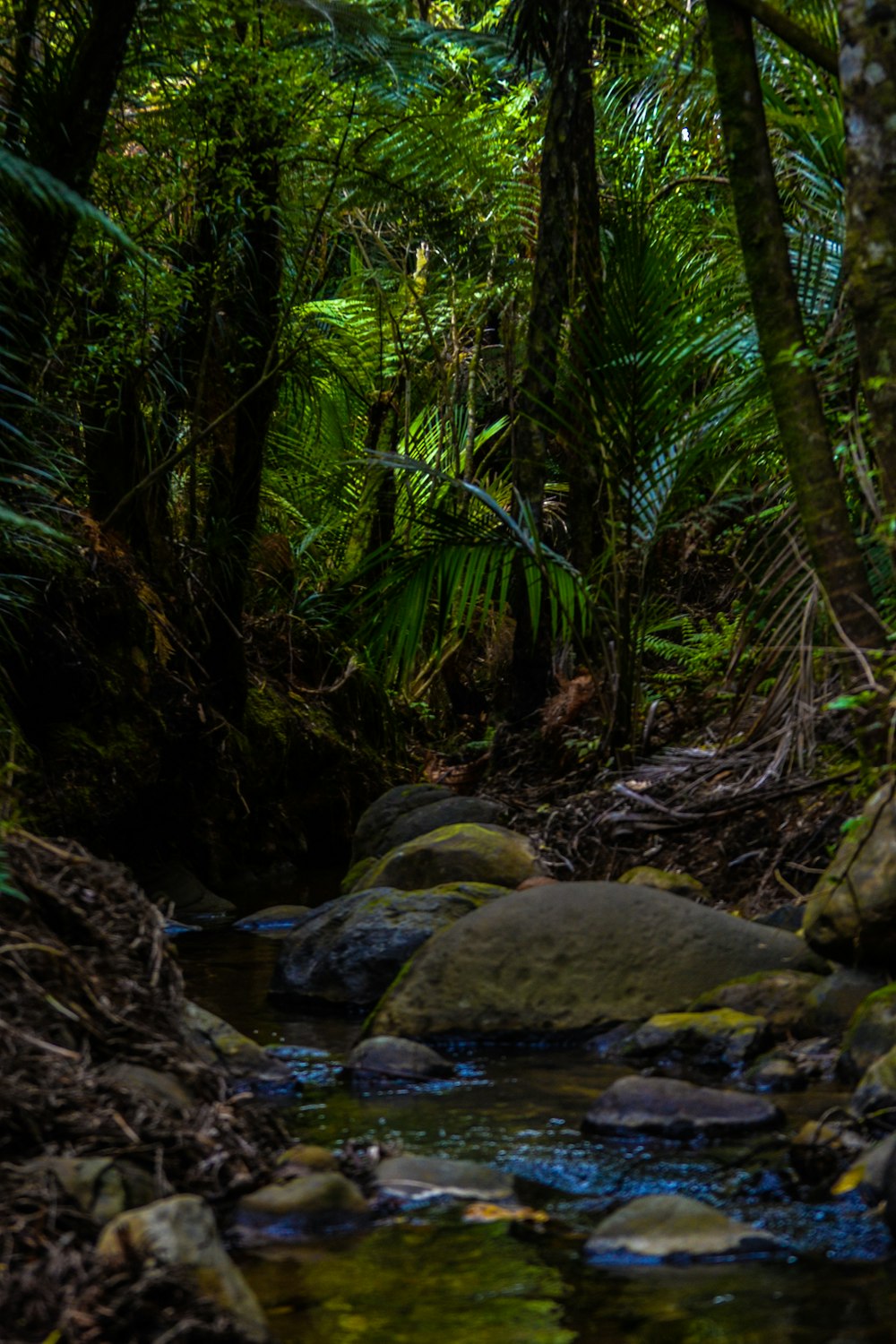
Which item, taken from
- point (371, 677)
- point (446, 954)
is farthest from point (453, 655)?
point (446, 954)

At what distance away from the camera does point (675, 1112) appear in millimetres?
3215

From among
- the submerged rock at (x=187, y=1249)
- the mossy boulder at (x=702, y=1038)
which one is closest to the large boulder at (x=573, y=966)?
the mossy boulder at (x=702, y=1038)

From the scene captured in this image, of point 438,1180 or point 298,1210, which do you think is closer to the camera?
point 298,1210

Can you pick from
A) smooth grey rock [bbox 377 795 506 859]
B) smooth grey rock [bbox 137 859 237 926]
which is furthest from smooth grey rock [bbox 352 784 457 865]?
smooth grey rock [bbox 137 859 237 926]

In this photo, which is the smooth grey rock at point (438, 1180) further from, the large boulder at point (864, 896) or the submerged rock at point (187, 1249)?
the large boulder at point (864, 896)

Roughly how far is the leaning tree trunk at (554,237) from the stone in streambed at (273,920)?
1.61 m

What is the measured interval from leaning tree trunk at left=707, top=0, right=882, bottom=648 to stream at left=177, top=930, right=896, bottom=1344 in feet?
5.62

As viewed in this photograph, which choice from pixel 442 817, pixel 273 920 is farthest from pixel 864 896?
pixel 273 920

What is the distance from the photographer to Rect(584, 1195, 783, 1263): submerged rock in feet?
8.26

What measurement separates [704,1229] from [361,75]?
21.3ft

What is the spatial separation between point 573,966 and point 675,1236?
171 centimetres

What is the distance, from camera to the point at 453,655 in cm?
1256

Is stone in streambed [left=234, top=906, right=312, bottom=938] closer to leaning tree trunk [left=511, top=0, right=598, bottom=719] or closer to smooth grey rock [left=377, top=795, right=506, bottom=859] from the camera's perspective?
smooth grey rock [left=377, top=795, right=506, bottom=859]

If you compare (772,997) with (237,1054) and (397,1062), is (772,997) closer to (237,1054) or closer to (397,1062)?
(397,1062)
